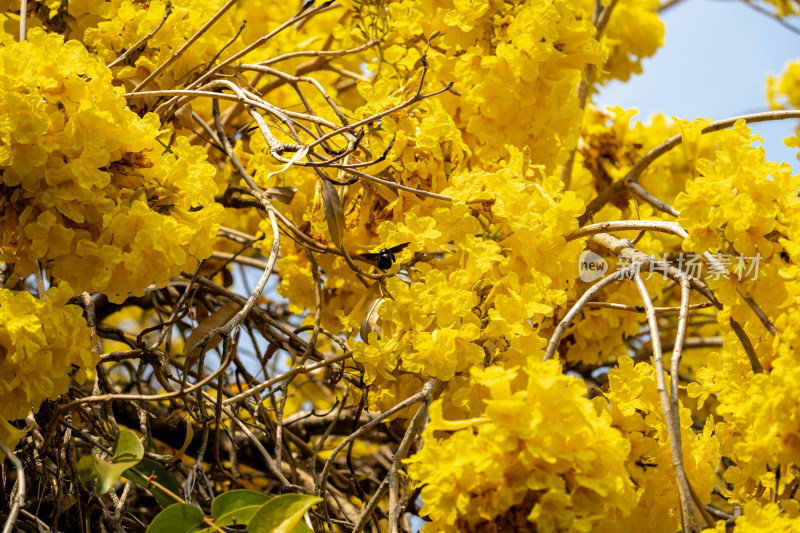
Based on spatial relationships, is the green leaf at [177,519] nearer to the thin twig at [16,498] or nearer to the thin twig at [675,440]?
the thin twig at [16,498]

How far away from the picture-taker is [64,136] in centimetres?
90

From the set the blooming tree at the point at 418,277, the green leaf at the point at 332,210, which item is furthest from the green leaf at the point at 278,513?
the green leaf at the point at 332,210

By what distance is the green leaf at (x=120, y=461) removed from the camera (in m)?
0.81

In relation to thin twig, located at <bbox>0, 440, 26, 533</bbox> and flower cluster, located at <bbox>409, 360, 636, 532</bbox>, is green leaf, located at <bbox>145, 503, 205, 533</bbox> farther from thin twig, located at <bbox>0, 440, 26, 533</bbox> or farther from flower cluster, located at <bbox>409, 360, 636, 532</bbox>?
flower cluster, located at <bbox>409, 360, 636, 532</bbox>

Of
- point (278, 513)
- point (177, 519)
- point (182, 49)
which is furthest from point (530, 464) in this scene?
point (182, 49)

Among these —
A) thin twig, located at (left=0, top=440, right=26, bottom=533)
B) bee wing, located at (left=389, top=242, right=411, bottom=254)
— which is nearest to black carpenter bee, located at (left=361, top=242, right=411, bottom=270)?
bee wing, located at (left=389, top=242, right=411, bottom=254)

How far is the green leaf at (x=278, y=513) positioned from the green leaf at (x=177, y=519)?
2.8 inches

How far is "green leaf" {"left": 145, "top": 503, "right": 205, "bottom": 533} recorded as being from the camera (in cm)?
83

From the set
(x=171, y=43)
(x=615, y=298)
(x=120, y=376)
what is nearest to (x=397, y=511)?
(x=615, y=298)

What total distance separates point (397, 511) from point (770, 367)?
45cm

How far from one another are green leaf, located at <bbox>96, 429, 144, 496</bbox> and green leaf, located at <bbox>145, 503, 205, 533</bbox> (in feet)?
0.20

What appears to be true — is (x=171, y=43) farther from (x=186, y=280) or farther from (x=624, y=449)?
(x=624, y=449)

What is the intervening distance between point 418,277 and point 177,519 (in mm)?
422

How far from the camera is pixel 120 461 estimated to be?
2.83 feet
